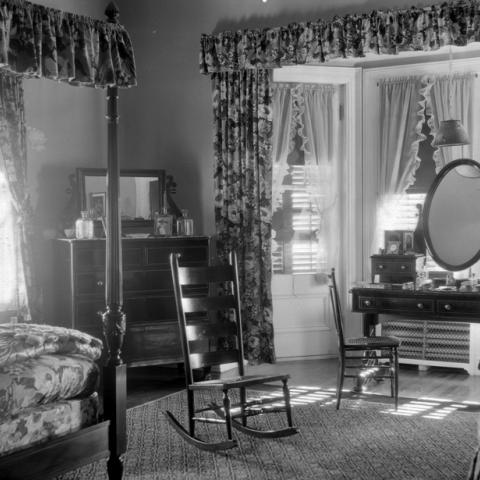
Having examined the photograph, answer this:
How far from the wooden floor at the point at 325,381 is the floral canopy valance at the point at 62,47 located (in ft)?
8.54

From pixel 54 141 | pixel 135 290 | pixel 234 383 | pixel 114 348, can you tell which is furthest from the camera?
pixel 54 141

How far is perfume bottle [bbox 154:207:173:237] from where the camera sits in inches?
255

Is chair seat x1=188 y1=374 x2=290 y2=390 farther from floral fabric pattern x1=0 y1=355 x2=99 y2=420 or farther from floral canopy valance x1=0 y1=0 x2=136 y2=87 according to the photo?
floral canopy valance x1=0 y1=0 x2=136 y2=87

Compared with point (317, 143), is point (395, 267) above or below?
below

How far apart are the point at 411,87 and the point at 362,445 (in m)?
3.61

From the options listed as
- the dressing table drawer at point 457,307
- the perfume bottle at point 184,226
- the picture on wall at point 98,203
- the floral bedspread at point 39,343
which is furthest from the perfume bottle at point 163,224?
the floral bedspread at point 39,343

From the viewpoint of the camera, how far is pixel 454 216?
21.6 ft

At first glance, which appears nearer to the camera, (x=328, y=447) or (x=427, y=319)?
(x=328, y=447)

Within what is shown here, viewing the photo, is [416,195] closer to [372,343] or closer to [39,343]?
[372,343]

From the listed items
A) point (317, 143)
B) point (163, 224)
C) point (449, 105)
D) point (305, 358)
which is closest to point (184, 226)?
point (163, 224)

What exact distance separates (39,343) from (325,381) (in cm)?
334

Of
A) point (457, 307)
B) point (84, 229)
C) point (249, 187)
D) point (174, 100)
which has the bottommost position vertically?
point (457, 307)

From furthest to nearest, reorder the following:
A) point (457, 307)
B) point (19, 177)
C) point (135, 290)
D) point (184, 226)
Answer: point (184, 226)
point (135, 290)
point (19, 177)
point (457, 307)

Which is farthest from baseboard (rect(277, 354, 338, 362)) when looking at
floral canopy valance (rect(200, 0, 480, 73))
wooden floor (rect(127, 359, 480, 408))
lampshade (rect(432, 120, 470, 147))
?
floral canopy valance (rect(200, 0, 480, 73))
